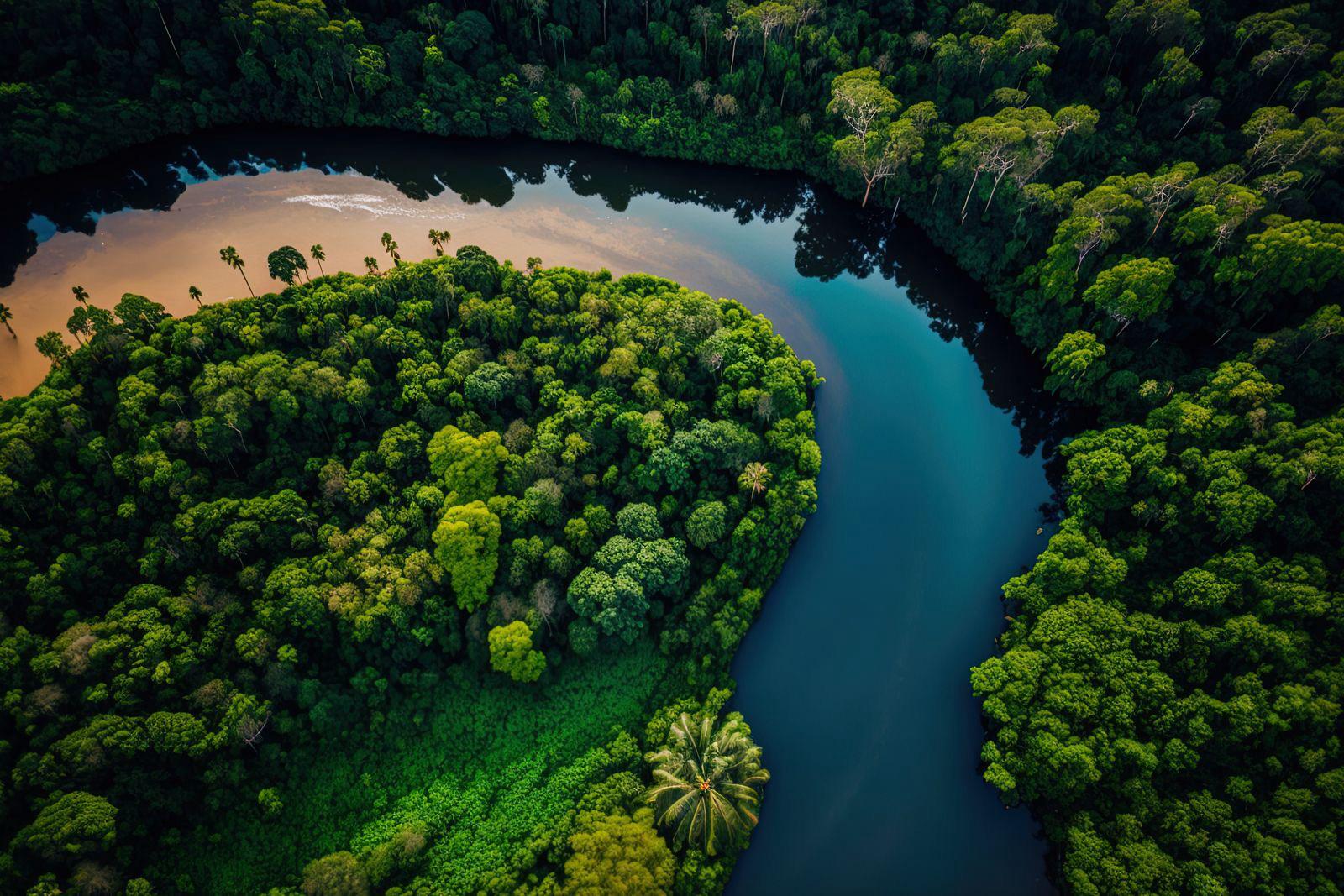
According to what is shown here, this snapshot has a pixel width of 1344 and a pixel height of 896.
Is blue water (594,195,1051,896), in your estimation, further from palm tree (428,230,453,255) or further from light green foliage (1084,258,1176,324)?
palm tree (428,230,453,255)

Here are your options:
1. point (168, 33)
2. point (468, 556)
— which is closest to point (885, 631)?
point (468, 556)

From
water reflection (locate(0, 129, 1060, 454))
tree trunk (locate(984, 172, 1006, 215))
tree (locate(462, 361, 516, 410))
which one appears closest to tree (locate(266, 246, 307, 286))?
water reflection (locate(0, 129, 1060, 454))

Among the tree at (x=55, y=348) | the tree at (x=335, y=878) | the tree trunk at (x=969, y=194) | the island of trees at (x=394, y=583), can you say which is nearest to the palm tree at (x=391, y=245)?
the island of trees at (x=394, y=583)

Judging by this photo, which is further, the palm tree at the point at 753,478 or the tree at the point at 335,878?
the palm tree at the point at 753,478

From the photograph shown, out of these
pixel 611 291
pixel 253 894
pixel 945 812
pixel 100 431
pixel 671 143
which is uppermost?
pixel 671 143

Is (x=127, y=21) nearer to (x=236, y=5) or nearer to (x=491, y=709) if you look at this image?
(x=236, y=5)

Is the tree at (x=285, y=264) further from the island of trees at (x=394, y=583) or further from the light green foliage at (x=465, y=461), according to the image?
the light green foliage at (x=465, y=461)

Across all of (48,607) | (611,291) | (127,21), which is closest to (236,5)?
(127,21)
